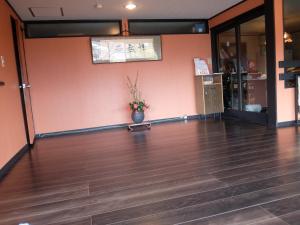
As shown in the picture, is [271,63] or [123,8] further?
[123,8]

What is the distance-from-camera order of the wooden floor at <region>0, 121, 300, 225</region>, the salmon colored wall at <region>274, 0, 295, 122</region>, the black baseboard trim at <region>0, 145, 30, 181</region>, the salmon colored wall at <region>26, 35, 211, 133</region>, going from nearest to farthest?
the wooden floor at <region>0, 121, 300, 225</region>, the black baseboard trim at <region>0, 145, 30, 181</region>, the salmon colored wall at <region>274, 0, 295, 122</region>, the salmon colored wall at <region>26, 35, 211, 133</region>

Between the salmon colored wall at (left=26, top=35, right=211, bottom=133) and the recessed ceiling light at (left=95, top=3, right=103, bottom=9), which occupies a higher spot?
the recessed ceiling light at (left=95, top=3, right=103, bottom=9)

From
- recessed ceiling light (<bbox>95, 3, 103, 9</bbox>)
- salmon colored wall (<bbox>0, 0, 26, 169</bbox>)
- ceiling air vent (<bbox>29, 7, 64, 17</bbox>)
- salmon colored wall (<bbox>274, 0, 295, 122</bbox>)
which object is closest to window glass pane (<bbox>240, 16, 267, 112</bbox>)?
salmon colored wall (<bbox>274, 0, 295, 122</bbox>)

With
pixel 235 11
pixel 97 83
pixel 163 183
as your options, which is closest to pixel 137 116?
pixel 97 83

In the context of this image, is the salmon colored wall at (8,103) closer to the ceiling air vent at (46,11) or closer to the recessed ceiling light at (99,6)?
the ceiling air vent at (46,11)

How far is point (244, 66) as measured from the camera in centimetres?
536

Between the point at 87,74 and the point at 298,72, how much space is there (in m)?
3.89

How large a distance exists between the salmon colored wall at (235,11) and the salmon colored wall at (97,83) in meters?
→ 0.41

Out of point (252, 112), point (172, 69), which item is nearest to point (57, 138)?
point (172, 69)

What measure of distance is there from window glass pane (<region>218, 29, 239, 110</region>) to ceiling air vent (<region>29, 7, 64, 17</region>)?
3406mm

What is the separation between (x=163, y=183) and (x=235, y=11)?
4.12 metres

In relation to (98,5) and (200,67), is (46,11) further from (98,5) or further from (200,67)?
(200,67)

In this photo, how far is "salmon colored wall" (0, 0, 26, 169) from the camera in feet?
10.1

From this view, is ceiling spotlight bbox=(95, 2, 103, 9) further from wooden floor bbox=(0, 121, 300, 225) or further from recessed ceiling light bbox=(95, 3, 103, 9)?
wooden floor bbox=(0, 121, 300, 225)
